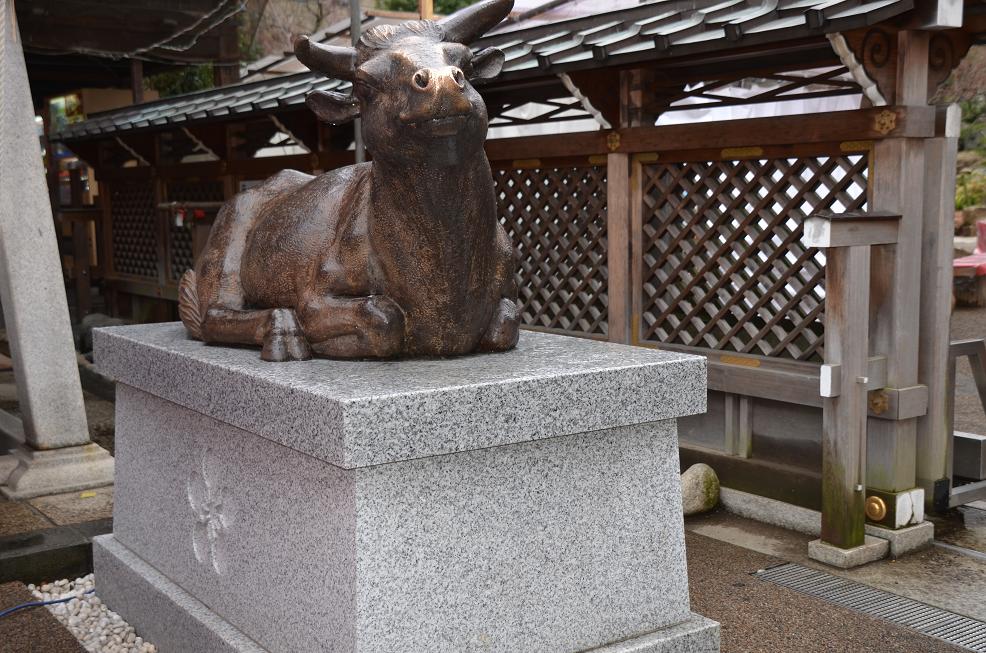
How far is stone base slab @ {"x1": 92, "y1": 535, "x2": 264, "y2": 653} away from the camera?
3.20 meters

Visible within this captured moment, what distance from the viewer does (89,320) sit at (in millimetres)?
12883

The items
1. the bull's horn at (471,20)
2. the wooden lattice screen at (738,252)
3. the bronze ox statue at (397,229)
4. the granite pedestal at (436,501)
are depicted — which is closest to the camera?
the granite pedestal at (436,501)

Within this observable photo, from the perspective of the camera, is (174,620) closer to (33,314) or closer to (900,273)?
(33,314)

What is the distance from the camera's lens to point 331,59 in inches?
117

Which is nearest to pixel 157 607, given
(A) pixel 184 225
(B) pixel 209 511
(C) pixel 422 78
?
(B) pixel 209 511

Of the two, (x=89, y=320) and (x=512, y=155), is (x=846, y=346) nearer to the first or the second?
(x=512, y=155)

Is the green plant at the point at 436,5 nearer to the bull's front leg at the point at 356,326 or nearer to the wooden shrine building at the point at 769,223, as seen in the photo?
the wooden shrine building at the point at 769,223

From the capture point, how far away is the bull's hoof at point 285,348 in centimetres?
315

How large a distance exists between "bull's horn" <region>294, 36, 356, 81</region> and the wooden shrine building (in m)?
2.58

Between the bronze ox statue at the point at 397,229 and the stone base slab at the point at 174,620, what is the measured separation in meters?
0.92

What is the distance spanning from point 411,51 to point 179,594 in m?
2.10

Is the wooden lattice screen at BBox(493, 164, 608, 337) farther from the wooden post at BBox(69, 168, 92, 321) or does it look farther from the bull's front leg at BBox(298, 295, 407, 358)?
the wooden post at BBox(69, 168, 92, 321)

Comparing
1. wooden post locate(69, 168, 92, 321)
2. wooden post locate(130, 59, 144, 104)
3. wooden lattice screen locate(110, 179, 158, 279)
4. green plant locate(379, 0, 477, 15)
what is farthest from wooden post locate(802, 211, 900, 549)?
green plant locate(379, 0, 477, 15)

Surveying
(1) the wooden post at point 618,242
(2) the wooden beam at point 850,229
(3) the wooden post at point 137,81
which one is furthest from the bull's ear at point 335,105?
(3) the wooden post at point 137,81
